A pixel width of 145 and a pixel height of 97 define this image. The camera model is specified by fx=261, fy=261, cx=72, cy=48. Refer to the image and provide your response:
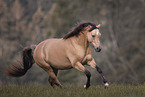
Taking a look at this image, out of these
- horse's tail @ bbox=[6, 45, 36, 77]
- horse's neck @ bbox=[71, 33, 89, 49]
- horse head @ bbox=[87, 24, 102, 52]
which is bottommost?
horse's tail @ bbox=[6, 45, 36, 77]

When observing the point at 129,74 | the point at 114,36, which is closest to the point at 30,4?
the point at 114,36

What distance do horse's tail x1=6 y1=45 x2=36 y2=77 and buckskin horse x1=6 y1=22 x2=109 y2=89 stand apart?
29 centimetres

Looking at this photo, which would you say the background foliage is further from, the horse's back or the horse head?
the horse head

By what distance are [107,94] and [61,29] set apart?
85.9ft

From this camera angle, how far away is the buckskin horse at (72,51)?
20.6 ft

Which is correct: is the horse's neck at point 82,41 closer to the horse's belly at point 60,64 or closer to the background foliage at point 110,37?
the horse's belly at point 60,64

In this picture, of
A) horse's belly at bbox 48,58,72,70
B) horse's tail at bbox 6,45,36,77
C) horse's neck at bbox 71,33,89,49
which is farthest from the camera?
horse's tail at bbox 6,45,36,77

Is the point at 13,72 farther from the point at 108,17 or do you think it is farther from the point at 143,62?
the point at 108,17

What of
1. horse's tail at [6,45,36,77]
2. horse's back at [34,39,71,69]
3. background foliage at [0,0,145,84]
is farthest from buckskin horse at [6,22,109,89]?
background foliage at [0,0,145,84]

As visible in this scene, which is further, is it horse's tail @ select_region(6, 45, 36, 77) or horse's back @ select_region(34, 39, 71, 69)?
horse's tail @ select_region(6, 45, 36, 77)

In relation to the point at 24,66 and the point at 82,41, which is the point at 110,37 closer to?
the point at 24,66

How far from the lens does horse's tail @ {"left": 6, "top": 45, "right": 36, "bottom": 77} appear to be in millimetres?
7648

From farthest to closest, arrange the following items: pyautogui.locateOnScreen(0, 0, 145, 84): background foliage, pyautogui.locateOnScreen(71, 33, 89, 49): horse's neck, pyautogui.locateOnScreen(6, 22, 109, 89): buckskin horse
Result: pyautogui.locateOnScreen(0, 0, 145, 84): background foliage, pyautogui.locateOnScreen(71, 33, 89, 49): horse's neck, pyautogui.locateOnScreen(6, 22, 109, 89): buckskin horse

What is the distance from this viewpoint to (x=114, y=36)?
2644cm
